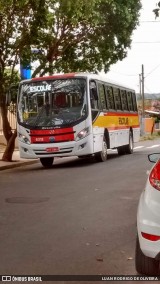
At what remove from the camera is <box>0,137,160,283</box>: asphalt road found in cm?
509

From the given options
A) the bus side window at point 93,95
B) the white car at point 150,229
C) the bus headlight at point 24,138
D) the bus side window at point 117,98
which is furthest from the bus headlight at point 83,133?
the white car at point 150,229

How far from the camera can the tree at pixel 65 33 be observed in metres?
17.1

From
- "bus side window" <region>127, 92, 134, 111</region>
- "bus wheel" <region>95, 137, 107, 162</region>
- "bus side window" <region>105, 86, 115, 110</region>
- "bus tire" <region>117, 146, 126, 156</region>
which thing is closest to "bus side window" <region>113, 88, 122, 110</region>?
"bus side window" <region>105, 86, 115, 110</region>

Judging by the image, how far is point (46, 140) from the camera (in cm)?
1572

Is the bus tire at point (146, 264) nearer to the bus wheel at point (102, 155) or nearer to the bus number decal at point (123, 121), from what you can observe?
the bus wheel at point (102, 155)

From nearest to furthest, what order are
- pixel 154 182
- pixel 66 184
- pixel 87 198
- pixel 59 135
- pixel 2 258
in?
pixel 154 182
pixel 2 258
pixel 87 198
pixel 66 184
pixel 59 135

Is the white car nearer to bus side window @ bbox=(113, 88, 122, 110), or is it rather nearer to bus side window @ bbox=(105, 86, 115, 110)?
bus side window @ bbox=(105, 86, 115, 110)

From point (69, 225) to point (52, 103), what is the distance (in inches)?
371

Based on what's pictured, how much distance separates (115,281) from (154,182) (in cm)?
102

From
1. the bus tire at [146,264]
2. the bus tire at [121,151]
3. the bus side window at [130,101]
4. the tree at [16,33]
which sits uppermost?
the tree at [16,33]

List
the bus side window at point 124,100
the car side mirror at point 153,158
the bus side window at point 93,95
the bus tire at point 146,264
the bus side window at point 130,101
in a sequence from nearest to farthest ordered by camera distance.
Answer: the bus tire at point 146,264
the car side mirror at point 153,158
the bus side window at point 93,95
the bus side window at point 124,100
the bus side window at point 130,101

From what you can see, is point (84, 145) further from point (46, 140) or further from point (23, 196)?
point (23, 196)

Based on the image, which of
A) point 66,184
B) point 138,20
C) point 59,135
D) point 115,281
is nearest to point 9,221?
point 115,281

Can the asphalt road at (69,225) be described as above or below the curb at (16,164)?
above
